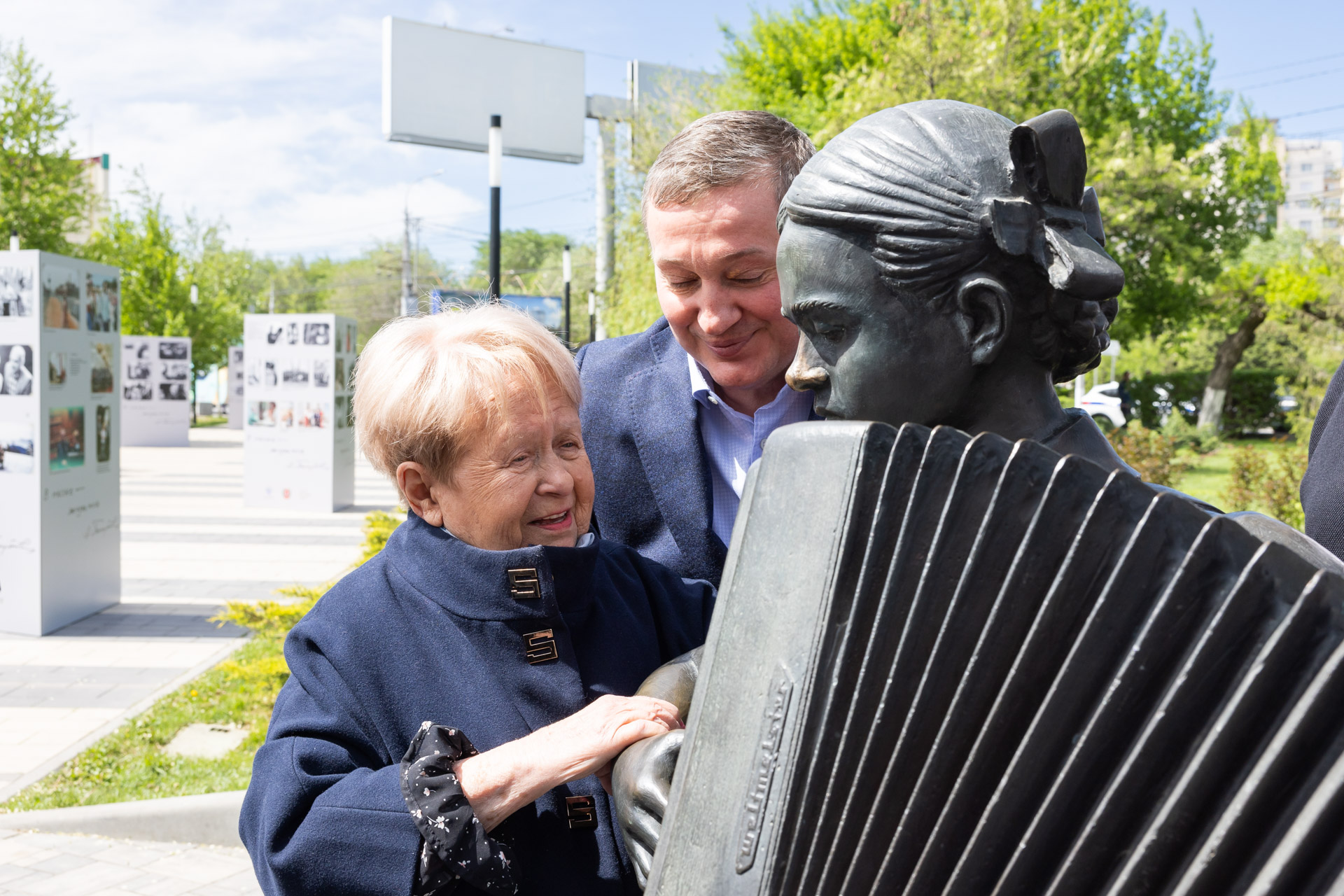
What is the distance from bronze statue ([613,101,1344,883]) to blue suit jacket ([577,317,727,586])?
3.05ft

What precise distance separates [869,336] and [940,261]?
11 cm

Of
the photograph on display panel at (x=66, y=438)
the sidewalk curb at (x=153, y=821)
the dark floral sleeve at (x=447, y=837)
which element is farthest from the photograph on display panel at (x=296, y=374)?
the dark floral sleeve at (x=447, y=837)

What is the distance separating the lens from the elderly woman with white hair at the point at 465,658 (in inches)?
59.2

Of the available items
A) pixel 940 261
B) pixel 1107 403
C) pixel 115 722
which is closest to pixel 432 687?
pixel 940 261

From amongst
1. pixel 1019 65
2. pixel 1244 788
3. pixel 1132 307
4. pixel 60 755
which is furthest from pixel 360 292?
pixel 1244 788

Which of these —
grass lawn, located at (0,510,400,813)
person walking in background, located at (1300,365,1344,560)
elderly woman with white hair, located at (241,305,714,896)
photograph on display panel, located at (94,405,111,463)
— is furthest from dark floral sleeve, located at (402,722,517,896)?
photograph on display panel, located at (94,405,111,463)

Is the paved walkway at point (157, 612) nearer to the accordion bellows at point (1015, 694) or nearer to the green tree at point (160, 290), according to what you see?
the accordion bellows at point (1015, 694)

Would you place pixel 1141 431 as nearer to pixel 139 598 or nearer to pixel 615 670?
pixel 139 598

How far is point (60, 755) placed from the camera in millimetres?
5504

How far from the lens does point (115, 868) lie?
449 centimetres

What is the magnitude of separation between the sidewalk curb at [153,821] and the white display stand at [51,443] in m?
3.63

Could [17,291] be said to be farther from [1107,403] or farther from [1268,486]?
[1107,403]

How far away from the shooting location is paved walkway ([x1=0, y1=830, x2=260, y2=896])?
4301 mm

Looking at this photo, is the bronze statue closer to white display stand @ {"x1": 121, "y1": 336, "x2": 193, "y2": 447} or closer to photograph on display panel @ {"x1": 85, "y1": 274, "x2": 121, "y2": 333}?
photograph on display panel @ {"x1": 85, "y1": 274, "x2": 121, "y2": 333}
